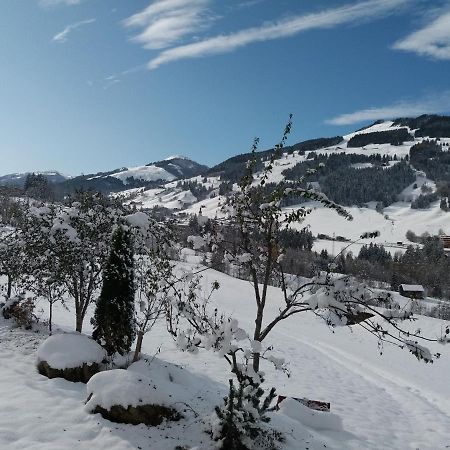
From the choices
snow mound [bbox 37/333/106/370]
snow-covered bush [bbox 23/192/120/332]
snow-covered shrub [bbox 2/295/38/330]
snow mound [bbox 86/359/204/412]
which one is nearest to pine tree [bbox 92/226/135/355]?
Answer: snow mound [bbox 37/333/106/370]

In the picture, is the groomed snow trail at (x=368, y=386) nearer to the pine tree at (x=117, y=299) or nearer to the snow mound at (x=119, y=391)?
the snow mound at (x=119, y=391)

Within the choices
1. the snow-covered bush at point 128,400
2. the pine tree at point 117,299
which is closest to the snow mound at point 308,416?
the snow-covered bush at point 128,400

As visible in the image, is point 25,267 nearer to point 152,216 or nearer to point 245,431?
point 152,216

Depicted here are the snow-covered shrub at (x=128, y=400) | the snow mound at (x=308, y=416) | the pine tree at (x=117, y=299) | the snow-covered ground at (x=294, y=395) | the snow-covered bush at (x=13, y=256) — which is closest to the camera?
the snow-covered ground at (x=294, y=395)

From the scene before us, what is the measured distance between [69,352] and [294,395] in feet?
32.6

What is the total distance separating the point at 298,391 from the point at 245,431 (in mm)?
11893

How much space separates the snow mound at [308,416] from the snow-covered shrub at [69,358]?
17.4ft

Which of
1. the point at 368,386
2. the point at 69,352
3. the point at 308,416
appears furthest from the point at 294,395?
the point at 69,352

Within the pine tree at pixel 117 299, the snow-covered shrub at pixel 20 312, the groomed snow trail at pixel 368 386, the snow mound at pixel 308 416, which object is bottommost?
the groomed snow trail at pixel 368 386

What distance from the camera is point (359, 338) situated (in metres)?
38.4

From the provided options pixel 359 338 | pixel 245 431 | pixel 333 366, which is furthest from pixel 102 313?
pixel 359 338

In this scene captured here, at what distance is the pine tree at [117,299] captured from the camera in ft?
43.2

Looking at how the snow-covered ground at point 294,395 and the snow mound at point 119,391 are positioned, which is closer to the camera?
the snow-covered ground at point 294,395

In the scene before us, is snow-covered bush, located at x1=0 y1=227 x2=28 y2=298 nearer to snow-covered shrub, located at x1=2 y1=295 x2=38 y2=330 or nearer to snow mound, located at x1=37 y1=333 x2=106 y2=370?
snow-covered shrub, located at x1=2 y1=295 x2=38 y2=330
